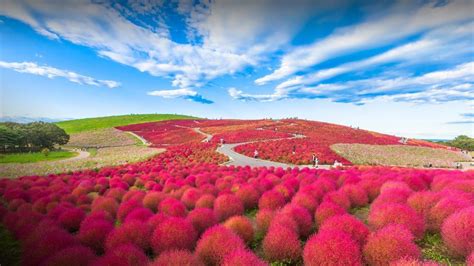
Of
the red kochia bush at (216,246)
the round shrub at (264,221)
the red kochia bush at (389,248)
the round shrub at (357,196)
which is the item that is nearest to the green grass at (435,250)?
the red kochia bush at (389,248)

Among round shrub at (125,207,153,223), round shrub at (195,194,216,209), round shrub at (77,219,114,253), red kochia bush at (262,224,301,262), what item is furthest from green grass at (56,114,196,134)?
red kochia bush at (262,224,301,262)

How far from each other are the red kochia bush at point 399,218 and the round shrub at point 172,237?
3772 millimetres

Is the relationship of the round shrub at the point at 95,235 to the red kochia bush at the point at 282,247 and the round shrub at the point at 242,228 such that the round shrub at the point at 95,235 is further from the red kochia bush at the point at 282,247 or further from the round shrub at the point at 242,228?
the red kochia bush at the point at 282,247

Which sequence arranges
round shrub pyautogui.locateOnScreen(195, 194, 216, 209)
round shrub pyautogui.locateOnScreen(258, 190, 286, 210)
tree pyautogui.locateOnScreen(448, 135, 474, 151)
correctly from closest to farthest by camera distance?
round shrub pyautogui.locateOnScreen(258, 190, 286, 210) < round shrub pyautogui.locateOnScreen(195, 194, 216, 209) < tree pyautogui.locateOnScreen(448, 135, 474, 151)

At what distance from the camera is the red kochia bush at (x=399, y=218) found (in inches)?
188

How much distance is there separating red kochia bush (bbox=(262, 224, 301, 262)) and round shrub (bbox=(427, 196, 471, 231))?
124 inches

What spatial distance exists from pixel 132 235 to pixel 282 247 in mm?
2989

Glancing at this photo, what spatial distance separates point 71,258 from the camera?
12.8 ft

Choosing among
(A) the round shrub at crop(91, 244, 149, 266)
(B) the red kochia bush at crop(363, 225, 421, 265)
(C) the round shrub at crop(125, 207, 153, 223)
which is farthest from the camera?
(C) the round shrub at crop(125, 207, 153, 223)

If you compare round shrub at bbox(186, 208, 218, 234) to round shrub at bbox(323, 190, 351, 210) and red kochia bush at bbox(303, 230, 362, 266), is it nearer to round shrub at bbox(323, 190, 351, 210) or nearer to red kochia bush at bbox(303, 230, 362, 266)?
red kochia bush at bbox(303, 230, 362, 266)

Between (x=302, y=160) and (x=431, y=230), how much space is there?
19174 millimetres

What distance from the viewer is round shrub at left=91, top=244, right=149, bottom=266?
137 inches

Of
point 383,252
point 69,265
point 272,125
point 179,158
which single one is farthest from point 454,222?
point 272,125

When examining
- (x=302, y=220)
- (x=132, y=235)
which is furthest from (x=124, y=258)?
(x=302, y=220)
